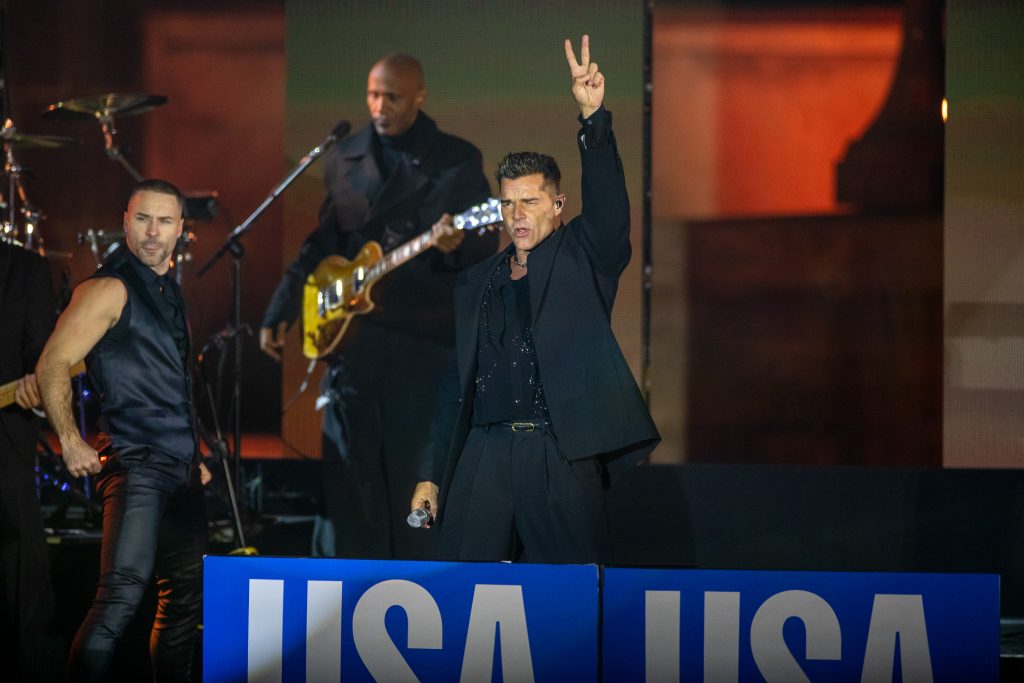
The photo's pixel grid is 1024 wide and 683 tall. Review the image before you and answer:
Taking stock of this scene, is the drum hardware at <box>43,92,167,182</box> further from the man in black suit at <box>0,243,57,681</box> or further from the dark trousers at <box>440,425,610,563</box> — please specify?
the dark trousers at <box>440,425,610,563</box>

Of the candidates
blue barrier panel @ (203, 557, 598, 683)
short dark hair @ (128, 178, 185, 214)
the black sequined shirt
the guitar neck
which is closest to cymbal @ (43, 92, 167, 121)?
the guitar neck

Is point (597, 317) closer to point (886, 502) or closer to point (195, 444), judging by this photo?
point (195, 444)

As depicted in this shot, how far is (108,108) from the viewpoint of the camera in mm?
5734

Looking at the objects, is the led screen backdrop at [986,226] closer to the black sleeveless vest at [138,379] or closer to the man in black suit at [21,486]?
the black sleeveless vest at [138,379]

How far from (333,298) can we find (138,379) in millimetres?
2271

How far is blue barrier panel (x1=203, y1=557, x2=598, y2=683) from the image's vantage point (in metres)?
2.41

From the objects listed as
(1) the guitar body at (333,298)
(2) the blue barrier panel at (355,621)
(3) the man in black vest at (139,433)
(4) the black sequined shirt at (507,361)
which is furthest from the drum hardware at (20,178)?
(2) the blue barrier panel at (355,621)

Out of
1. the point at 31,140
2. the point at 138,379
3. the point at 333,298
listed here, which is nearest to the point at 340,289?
the point at 333,298

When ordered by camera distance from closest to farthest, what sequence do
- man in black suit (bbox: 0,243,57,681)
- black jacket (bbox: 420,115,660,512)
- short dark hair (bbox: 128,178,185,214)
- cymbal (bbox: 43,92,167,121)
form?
1. black jacket (bbox: 420,115,660,512)
2. short dark hair (bbox: 128,178,185,214)
3. man in black suit (bbox: 0,243,57,681)
4. cymbal (bbox: 43,92,167,121)

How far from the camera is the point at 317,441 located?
629cm

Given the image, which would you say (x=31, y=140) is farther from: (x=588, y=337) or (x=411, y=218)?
(x=588, y=337)

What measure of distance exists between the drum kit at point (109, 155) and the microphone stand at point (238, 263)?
0.20m

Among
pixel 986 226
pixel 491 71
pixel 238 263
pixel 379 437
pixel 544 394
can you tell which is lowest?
pixel 379 437

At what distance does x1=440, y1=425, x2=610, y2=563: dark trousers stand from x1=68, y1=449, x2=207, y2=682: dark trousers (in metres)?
1.03
